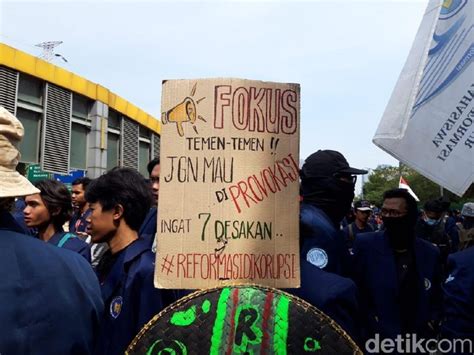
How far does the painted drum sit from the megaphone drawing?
1.90 ft

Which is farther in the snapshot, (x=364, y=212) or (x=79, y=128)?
(x=79, y=128)

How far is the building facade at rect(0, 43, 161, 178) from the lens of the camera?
17.4 metres

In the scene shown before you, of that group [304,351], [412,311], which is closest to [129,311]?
[304,351]

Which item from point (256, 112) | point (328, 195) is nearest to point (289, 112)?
point (256, 112)

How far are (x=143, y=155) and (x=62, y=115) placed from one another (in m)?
7.59

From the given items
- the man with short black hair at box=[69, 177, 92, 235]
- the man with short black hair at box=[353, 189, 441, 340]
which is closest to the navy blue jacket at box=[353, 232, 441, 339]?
the man with short black hair at box=[353, 189, 441, 340]

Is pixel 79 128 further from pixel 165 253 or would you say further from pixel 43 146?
pixel 165 253

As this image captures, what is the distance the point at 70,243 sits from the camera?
13.8ft

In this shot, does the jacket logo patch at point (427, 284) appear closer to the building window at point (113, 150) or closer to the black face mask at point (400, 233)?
the black face mask at point (400, 233)

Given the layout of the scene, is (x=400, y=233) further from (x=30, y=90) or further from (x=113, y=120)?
(x=113, y=120)

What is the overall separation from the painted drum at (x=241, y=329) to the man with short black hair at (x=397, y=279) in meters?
2.13

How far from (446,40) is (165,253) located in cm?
219

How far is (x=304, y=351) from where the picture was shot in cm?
163

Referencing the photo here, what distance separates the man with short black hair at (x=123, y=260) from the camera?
2.48 m
